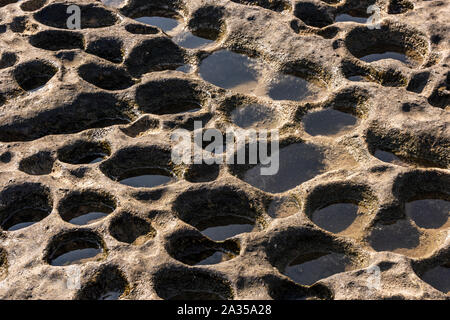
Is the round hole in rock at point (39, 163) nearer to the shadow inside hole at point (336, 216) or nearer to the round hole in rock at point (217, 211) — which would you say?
the round hole in rock at point (217, 211)

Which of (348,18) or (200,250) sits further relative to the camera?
(348,18)

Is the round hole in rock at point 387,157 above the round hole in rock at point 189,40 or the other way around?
the other way around

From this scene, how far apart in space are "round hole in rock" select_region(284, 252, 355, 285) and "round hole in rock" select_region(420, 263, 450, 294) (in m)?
0.46

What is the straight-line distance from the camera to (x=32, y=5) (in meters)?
6.42

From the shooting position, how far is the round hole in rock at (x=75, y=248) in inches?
165

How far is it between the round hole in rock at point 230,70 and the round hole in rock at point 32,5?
6.16 ft

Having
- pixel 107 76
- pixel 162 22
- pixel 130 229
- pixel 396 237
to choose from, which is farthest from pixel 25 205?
pixel 162 22

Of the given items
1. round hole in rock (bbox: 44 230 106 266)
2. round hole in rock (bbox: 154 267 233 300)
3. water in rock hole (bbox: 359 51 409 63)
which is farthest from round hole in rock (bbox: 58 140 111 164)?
water in rock hole (bbox: 359 51 409 63)

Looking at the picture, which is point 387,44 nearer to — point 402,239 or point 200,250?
point 402,239

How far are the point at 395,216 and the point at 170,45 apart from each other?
103 inches

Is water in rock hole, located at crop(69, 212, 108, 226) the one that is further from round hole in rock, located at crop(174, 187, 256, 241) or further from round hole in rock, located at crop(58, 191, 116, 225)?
round hole in rock, located at crop(174, 187, 256, 241)

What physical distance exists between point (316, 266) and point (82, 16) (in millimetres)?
3593

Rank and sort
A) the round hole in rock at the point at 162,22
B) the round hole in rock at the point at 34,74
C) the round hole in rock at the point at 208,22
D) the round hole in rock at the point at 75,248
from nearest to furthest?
the round hole in rock at the point at 75,248 → the round hole in rock at the point at 34,74 → the round hole in rock at the point at 208,22 → the round hole in rock at the point at 162,22

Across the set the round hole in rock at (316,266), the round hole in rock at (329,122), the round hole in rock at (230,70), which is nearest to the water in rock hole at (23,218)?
the round hole in rock at (316,266)
